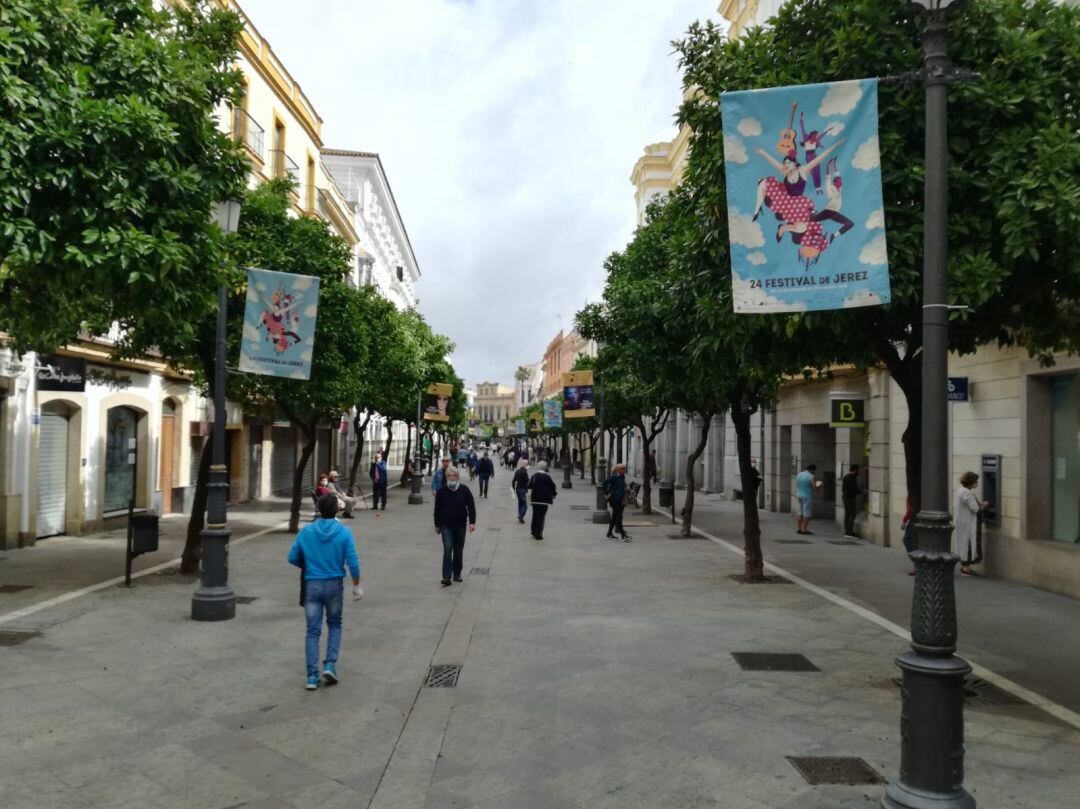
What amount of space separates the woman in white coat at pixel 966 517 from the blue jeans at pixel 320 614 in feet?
35.2

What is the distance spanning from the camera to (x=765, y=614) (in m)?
11.1

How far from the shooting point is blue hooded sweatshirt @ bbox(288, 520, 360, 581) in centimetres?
764

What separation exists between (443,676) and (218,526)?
13.9 feet

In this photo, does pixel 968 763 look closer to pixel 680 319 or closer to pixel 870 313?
pixel 870 313

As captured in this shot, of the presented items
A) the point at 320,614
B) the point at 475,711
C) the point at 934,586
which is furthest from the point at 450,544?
the point at 934,586

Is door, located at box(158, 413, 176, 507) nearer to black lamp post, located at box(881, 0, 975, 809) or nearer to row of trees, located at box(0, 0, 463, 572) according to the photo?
row of trees, located at box(0, 0, 463, 572)

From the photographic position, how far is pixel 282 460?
34.7 meters

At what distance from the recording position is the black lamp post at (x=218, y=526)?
10.3 metres

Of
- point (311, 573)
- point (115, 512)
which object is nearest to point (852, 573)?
point (311, 573)

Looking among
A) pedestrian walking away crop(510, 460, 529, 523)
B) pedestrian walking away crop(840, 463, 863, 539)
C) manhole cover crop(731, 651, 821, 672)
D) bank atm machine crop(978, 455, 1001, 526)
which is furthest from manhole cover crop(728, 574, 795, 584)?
pedestrian walking away crop(510, 460, 529, 523)

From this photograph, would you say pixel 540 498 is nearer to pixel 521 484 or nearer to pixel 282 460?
pixel 521 484

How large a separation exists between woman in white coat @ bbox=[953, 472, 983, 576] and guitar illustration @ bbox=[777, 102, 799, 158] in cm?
1007

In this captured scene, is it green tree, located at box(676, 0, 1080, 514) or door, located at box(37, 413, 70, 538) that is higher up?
green tree, located at box(676, 0, 1080, 514)

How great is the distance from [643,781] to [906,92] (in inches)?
245
